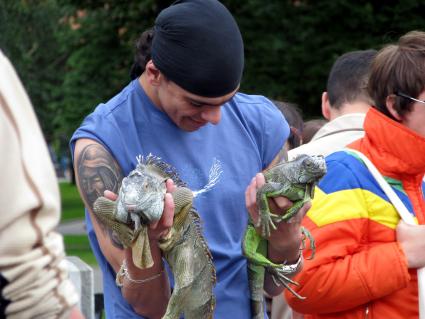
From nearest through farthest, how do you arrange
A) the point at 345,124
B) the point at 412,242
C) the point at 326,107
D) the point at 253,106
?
the point at 253,106, the point at 412,242, the point at 345,124, the point at 326,107

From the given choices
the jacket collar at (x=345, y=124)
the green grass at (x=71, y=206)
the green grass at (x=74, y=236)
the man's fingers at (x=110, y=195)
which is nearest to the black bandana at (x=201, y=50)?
the man's fingers at (x=110, y=195)

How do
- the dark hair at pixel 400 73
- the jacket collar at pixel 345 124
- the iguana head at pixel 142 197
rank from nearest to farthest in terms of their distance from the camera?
the iguana head at pixel 142 197
the dark hair at pixel 400 73
the jacket collar at pixel 345 124

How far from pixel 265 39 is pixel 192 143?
15450 mm

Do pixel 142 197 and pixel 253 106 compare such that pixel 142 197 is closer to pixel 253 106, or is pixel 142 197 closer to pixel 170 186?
pixel 170 186

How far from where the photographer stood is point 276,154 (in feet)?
12.1

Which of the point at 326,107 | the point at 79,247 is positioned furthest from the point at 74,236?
the point at 326,107

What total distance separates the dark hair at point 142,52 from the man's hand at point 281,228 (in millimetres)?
625

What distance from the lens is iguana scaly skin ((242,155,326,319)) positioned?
3.13 metres

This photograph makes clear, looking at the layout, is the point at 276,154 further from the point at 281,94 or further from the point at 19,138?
the point at 281,94

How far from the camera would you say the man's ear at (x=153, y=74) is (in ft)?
11.0

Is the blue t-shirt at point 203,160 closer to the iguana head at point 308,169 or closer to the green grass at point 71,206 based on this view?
the iguana head at point 308,169

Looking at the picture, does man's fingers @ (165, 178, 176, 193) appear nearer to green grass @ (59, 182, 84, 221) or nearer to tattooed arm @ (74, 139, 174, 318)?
tattooed arm @ (74, 139, 174, 318)

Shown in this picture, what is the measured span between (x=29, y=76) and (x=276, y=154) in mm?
29447

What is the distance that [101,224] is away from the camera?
3.28 metres
